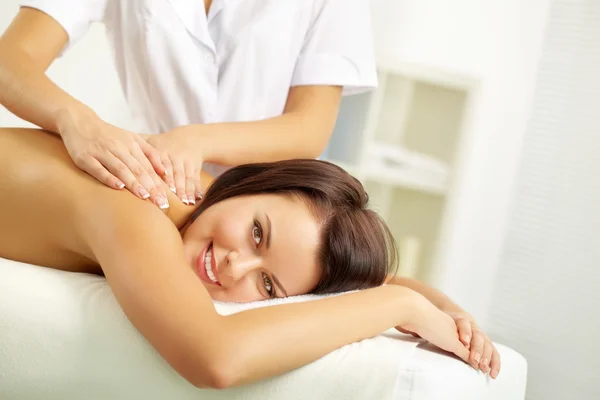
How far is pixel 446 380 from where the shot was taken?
101 cm

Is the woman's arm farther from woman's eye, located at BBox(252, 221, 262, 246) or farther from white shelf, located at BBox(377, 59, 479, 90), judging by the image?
white shelf, located at BBox(377, 59, 479, 90)

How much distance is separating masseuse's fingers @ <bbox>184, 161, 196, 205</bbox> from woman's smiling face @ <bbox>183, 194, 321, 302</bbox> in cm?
11

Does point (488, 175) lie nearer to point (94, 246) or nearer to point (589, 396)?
point (589, 396)

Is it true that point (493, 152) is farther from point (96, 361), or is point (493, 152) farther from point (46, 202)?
point (96, 361)

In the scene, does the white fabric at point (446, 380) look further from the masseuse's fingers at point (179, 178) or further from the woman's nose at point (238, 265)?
the masseuse's fingers at point (179, 178)

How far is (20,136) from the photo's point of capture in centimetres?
128

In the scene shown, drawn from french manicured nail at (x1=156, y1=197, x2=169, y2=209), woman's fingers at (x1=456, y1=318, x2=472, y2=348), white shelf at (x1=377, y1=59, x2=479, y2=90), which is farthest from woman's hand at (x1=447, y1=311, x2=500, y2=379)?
white shelf at (x1=377, y1=59, x2=479, y2=90)

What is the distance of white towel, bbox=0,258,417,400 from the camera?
3.24 feet

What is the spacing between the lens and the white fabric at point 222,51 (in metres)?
1.70

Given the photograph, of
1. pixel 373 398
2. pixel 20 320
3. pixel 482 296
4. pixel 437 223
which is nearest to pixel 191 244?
pixel 20 320

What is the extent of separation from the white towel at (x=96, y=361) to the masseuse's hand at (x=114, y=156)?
0.76 ft

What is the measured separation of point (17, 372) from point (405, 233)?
2.51 metres

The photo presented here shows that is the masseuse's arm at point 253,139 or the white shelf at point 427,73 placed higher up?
the white shelf at point 427,73

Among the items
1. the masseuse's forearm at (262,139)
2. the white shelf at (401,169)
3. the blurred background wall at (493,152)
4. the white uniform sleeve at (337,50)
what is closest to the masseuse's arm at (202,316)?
the masseuse's forearm at (262,139)
